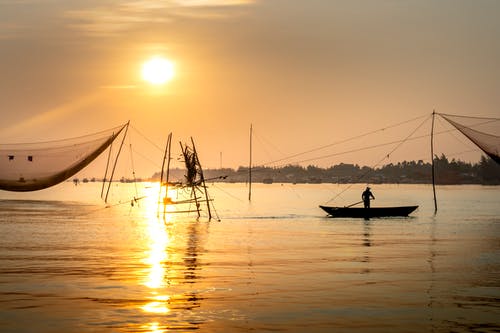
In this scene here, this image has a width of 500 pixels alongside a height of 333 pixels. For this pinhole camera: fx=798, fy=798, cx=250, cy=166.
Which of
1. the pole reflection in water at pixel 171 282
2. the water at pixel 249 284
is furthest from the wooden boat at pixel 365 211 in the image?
the pole reflection in water at pixel 171 282

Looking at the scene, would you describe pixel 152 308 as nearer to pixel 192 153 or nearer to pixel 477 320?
pixel 477 320

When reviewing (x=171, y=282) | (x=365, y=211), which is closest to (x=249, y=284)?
(x=171, y=282)

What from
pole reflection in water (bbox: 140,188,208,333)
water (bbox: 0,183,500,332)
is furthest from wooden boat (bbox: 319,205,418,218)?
pole reflection in water (bbox: 140,188,208,333)

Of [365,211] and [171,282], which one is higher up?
[365,211]

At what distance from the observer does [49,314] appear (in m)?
13.2

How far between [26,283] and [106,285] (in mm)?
1718

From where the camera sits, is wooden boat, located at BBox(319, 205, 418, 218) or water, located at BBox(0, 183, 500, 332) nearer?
water, located at BBox(0, 183, 500, 332)

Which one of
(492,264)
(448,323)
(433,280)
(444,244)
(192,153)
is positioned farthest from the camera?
(192,153)

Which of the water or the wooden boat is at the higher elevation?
A: the wooden boat

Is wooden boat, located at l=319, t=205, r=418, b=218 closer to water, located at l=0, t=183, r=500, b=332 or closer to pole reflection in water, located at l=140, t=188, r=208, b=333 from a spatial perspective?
water, located at l=0, t=183, r=500, b=332

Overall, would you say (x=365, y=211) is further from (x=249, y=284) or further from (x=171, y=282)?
(x=171, y=282)

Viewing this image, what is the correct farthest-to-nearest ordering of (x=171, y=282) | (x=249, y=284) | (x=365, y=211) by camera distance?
1. (x=365, y=211)
2. (x=171, y=282)
3. (x=249, y=284)

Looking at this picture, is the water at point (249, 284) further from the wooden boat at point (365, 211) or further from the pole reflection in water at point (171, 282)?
the wooden boat at point (365, 211)

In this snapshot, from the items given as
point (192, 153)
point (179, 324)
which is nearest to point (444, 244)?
point (192, 153)
